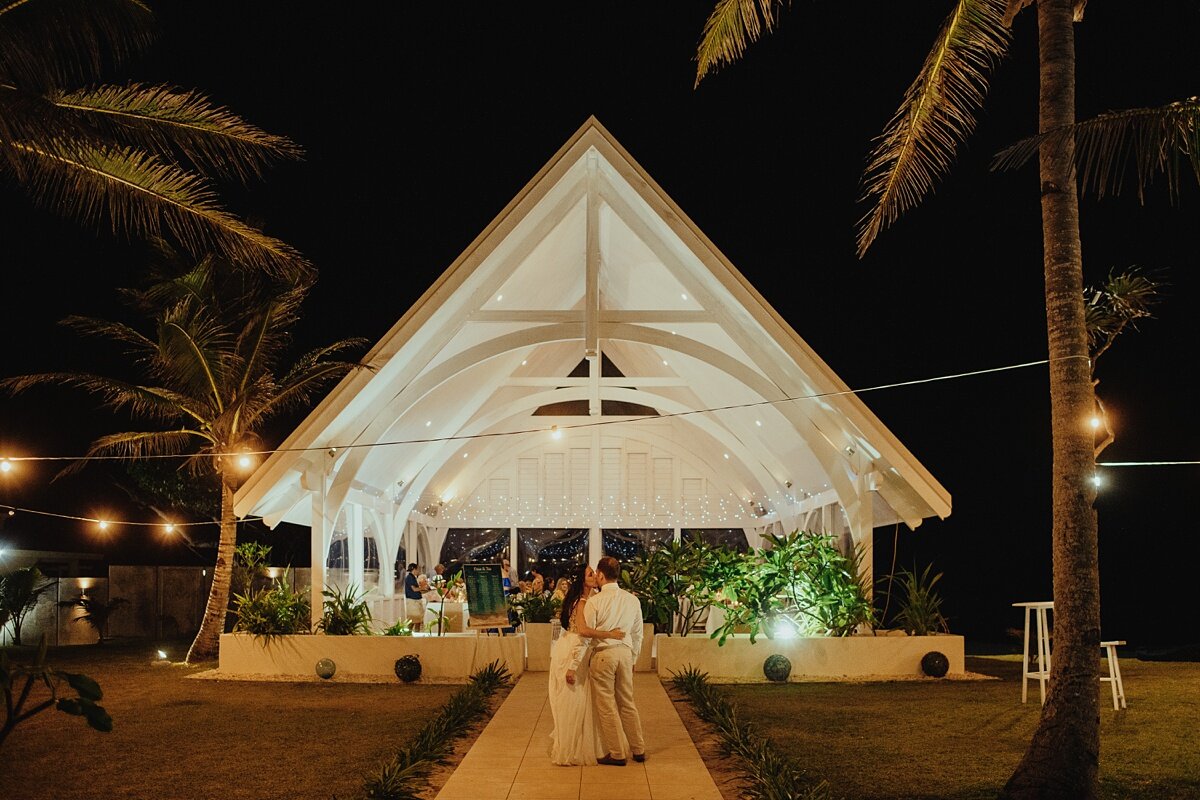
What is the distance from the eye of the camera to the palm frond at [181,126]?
30.0 feet

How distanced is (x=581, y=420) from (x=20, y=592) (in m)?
11.3

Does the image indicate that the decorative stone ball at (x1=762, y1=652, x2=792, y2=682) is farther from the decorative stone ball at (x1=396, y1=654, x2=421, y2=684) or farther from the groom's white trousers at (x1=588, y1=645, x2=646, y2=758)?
the groom's white trousers at (x1=588, y1=645, x2=646, y2=758)

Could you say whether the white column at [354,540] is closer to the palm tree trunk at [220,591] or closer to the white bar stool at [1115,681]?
the palm tree trunk at [220,591]

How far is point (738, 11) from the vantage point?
26.3 ft

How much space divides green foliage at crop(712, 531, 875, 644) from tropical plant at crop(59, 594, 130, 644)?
1322cm

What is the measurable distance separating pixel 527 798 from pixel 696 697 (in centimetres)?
423

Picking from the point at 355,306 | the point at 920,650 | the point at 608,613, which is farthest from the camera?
the point at 355,306

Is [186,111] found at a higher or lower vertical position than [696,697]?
higher

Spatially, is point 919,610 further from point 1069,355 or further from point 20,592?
point 20,592

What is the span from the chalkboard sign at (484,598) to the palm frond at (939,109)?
7.51 m

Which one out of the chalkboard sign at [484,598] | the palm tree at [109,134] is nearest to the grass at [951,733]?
the chalkboard sign at [484,598]

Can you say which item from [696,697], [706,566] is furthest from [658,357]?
[696,697]

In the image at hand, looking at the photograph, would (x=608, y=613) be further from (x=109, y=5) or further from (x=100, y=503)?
(x=100, y=503)

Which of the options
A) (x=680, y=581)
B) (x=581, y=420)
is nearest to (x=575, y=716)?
(x=680, y=581)
